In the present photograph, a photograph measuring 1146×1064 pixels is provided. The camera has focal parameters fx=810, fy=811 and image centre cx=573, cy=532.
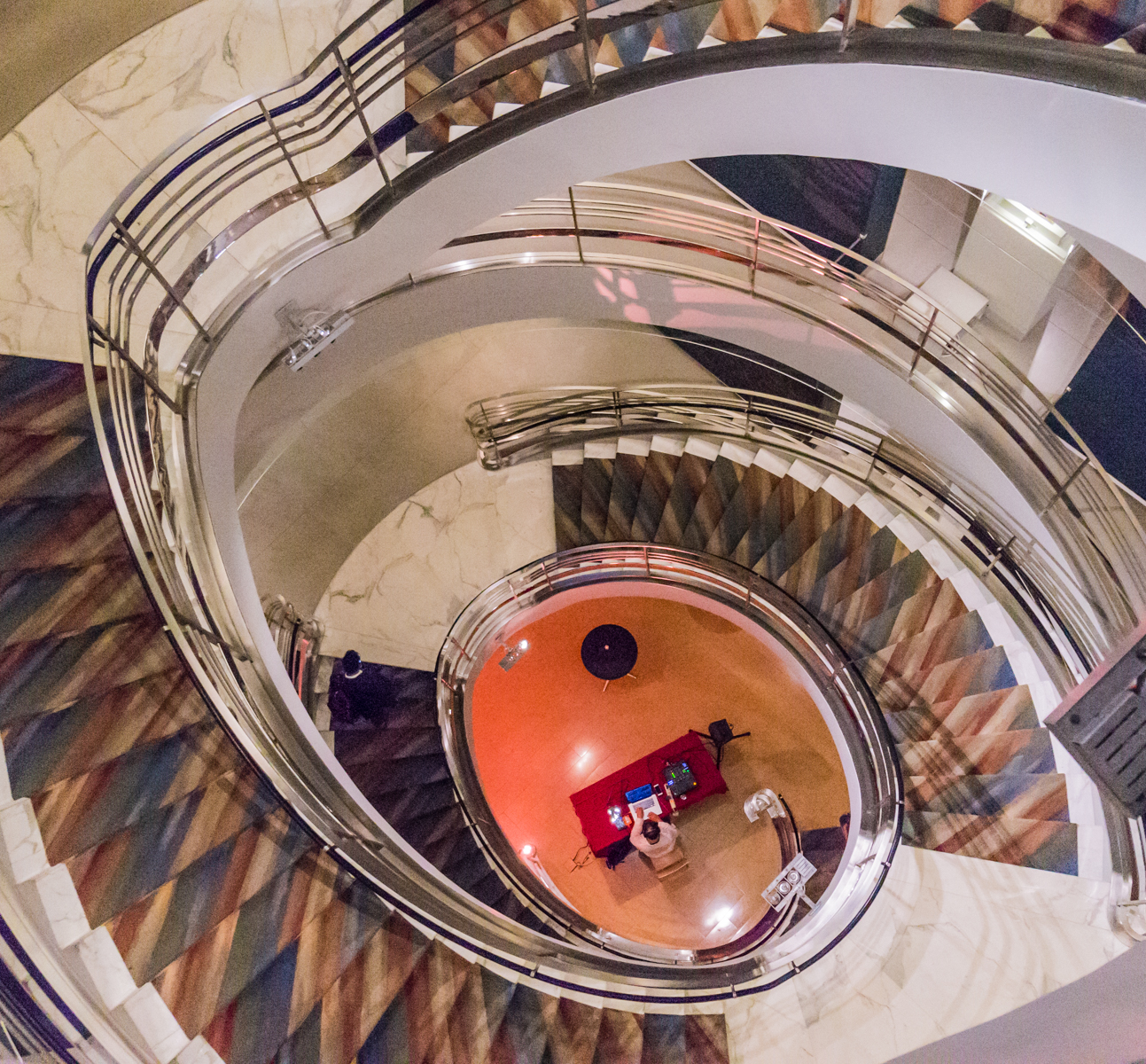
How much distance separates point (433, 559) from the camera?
24.6 ft

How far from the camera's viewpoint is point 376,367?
6762 millimetres

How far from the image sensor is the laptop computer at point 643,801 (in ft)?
29.0

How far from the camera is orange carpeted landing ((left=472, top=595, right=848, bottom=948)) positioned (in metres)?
9.07

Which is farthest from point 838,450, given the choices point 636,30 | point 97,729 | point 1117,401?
point 97,729

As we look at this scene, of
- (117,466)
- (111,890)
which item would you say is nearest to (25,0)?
(117,466)

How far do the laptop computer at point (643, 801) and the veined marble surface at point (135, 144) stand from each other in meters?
6.54

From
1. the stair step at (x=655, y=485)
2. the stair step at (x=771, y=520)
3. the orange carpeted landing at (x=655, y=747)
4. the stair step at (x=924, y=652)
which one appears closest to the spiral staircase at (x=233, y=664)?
the stair step at (x=924, y=652)

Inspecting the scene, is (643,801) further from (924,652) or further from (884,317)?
(884,317)

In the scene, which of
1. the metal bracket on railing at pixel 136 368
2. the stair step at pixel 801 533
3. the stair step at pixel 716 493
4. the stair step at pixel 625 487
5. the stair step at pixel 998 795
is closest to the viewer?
the metal bracket on railing at pixel 136 368

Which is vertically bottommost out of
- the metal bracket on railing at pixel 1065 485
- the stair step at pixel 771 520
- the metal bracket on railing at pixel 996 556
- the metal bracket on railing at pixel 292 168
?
the metal bracket on railing at pixel 996 556

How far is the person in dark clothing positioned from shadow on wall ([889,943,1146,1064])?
15.1 feet

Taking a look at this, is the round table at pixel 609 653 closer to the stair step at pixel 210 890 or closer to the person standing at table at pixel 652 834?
the person standing at table at pixel 652 834

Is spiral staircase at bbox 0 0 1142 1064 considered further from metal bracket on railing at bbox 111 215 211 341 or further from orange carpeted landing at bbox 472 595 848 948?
orange carpeted landing at bbox 472 595 848 948

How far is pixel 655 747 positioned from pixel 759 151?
7.06 m
